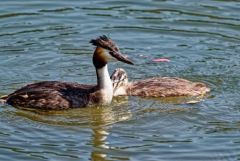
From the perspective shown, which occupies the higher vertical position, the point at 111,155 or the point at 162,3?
the point at 162,3

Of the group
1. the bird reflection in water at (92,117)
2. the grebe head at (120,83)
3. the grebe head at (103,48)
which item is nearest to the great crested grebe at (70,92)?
the grebe head at (103,48)

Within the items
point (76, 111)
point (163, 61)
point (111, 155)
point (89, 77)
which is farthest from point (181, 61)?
point (111, 155)

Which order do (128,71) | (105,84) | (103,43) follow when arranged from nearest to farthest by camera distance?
1. (103,43)
2. (105,84)
3. (128,71)

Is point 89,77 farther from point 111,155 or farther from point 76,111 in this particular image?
point 111,155

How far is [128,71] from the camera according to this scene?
16.2 m

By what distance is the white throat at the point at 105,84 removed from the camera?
47.2 feet

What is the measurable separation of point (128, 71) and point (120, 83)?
124 cm

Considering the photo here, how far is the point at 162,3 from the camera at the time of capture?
19359 millimetres

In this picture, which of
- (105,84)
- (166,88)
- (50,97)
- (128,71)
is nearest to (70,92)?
(50,97)

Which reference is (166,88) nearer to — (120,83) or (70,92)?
(120,83)

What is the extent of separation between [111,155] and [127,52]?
15.1 feet

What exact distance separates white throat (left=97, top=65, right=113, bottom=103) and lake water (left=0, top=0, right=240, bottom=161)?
0.60 feet

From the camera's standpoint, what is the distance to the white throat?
47.2 feet

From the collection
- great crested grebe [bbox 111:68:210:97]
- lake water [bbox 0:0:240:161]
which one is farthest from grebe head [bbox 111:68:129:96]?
lake water [bbox 0:0:240:161]
